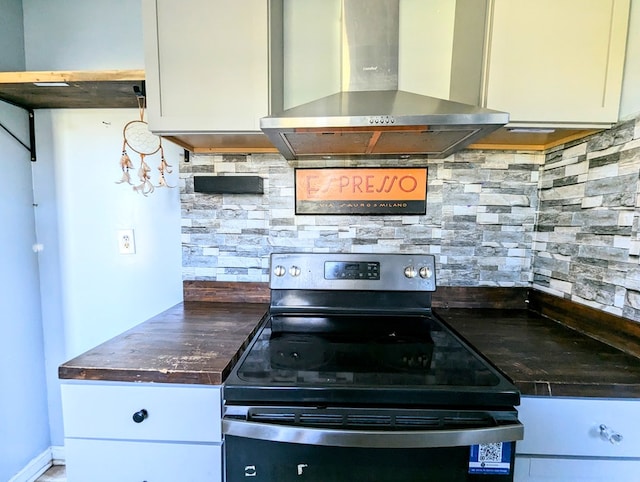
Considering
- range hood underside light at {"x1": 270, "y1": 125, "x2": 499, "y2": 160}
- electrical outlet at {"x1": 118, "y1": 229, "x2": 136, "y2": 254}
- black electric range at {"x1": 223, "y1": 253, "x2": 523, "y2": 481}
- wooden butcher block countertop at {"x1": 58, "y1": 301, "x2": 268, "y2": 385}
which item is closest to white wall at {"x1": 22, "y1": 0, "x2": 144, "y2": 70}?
electrical outlet at {"x1": 118, "y1": 229, "x2": 136, "y2": 254}

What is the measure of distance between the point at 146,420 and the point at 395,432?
2.14 feet

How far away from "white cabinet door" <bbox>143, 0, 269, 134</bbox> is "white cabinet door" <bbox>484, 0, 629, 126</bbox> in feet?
2.56

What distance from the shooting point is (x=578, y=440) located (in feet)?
2.59

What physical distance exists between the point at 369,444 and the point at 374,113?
0.90 meters

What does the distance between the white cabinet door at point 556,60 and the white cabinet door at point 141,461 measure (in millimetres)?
1390

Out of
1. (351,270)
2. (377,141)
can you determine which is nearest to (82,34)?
(377,141)

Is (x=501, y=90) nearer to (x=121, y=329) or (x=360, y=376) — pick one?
(x=360, y=376)

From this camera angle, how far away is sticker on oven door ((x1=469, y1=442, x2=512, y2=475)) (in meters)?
0.75

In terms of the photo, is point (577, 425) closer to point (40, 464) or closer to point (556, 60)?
point (556, 60)

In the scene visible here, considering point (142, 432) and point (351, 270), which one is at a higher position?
point (351, 270)

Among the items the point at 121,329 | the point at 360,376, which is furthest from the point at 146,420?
the point at 121,329

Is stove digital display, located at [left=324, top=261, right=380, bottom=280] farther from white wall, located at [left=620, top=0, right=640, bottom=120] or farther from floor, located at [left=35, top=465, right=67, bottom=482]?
floor, located at [left=35, top=465, right=67, bottom=482]

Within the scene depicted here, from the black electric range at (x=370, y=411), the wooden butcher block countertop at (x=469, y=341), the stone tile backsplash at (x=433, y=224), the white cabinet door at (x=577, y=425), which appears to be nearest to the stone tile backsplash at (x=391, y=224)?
the stone tile backsplash at (x=433, y=224)

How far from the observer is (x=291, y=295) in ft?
4.35
